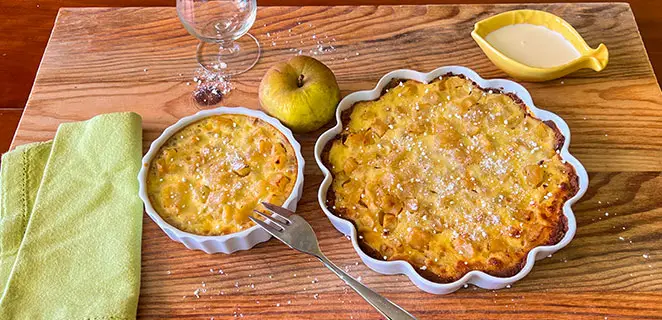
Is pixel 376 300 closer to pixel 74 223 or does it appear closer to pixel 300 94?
pixel 300 94

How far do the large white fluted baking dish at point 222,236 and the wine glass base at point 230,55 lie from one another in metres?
0.23

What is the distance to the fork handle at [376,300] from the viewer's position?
43.8 inches

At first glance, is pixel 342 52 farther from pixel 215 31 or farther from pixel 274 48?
pixel 215 31

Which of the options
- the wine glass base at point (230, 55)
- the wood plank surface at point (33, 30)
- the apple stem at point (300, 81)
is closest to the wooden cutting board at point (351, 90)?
the wine glass base at point (230, 55)

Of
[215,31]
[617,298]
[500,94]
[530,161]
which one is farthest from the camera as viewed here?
[215,31]

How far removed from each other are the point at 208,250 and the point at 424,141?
0.53 metres

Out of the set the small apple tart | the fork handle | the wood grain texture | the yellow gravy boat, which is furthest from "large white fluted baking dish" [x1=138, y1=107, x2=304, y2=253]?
the wood grain texture

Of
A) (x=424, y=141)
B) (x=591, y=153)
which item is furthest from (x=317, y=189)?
(x=591, y=153)

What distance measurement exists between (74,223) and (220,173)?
0.34m

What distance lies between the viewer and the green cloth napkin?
1194 millimetres

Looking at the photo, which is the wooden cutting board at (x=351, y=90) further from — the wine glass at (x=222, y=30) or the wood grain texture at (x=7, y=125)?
the wood grain texture at (x=7, y=125)

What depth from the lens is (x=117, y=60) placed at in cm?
162

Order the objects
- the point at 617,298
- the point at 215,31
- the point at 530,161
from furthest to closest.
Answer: the point at 215,31 < the point at 530,161 < the point at 617,298

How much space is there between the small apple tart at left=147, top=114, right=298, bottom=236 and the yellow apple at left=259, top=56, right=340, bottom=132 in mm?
50
